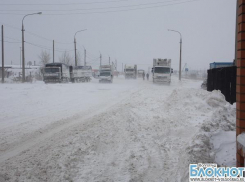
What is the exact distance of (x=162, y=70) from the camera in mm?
39938

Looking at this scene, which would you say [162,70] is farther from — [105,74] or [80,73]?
[80,73]

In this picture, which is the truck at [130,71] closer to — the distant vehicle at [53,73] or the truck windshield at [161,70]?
the truck windshield at [161,70]

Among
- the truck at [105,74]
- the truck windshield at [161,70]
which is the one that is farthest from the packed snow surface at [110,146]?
the truck at [105,74]

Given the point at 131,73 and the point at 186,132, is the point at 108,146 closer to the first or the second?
the point at 186,132

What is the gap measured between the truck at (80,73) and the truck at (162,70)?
721 inches

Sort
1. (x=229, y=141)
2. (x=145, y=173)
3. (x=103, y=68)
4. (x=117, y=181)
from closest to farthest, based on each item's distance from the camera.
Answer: (x=117, y=181) < (x=145, y=173) < (x=229, y=141) < (x=103, y=68)

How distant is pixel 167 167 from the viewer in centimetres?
542

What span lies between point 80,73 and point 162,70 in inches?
815

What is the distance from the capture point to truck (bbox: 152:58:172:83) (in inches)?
1560

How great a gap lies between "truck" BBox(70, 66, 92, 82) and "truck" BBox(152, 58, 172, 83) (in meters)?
18.3

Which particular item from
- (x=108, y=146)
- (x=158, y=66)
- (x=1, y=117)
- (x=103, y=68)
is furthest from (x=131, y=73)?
(x=108, y=146)

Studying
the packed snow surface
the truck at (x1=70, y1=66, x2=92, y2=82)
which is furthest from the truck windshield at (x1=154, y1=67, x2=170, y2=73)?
the packed snow surface

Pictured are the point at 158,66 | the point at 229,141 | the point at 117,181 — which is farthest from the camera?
the point at 158,66

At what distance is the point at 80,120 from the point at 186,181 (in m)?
7.26
